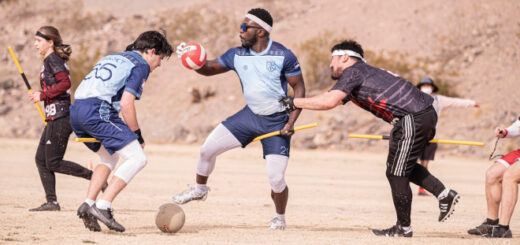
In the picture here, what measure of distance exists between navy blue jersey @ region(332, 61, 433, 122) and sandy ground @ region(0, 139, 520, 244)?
4.59 ft

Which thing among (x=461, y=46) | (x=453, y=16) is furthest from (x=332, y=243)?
(x=453, y=16)

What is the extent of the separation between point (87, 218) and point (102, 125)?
0.94 m

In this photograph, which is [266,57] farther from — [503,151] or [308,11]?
[308,11]

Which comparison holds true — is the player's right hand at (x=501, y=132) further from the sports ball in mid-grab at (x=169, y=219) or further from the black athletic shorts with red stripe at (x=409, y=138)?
the sports ball in mid-grab at (x=169, y=219)

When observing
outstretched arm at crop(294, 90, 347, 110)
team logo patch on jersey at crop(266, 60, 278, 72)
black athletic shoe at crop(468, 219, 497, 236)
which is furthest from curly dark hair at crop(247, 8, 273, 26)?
black athletic shoe at crop(468, 219, 497, 236)

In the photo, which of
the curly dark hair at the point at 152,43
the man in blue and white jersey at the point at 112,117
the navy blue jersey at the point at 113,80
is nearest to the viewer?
the man in blue and white jersey at the point at 112,117

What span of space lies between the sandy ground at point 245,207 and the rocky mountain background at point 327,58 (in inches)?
263

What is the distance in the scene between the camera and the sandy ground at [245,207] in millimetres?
8023

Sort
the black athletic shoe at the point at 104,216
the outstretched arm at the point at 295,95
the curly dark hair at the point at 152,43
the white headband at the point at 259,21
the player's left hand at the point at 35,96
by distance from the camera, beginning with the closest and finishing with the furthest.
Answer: the black athletic shoe at the point at 104,216 < the curly dark hair at the point at 152,43 < the outstretched arm at the point at 295,95 < the white headband at the point at 259,21 < the player's left hand at the point at 35,96

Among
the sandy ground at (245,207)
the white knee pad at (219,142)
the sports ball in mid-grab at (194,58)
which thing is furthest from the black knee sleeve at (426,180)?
the sports ball in mid-grab at (194,58)

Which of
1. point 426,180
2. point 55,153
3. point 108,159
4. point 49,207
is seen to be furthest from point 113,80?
point 426,180

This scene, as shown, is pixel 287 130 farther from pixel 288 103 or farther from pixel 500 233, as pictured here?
pixel 500 233

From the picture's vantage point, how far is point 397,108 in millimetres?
8219

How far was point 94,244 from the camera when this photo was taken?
7.16 metres
